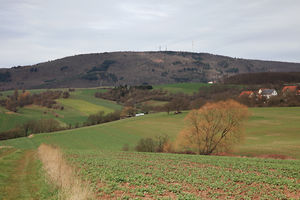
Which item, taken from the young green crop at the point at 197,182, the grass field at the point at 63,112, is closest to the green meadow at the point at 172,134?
the young green crop at the point at 197,182

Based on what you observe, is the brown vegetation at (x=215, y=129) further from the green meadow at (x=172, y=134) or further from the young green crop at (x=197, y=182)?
the young green crop at (x=197, y=182)

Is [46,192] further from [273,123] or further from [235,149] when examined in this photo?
[273,123]

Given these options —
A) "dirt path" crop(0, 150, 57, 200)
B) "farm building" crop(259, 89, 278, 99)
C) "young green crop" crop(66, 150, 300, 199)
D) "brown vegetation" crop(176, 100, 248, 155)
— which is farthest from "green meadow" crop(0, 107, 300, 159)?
"farm building" crop(259, 89, 278, 99)

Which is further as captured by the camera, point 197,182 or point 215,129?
point 215,129

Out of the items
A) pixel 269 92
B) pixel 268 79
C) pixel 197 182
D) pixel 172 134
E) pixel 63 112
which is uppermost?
pixel 268 79

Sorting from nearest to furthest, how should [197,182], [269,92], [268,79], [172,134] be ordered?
[197,182], [172,134], [269,92], [268,79]

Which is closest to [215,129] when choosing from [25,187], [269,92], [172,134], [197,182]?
[172,134]

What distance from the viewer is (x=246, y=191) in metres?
16.8

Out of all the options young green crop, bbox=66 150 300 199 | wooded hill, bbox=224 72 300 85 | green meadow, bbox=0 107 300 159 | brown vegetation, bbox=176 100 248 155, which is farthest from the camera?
wooded hill, bbox=224 72 300 85

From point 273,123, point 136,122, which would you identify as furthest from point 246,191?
point 136,122

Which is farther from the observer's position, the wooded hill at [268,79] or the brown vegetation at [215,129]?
the wooded hill at [268,79]

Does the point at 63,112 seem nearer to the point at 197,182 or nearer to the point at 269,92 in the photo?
the point at 269,92

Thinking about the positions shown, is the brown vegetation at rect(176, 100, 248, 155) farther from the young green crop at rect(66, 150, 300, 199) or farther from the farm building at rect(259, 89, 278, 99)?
the farm building at rect(259, 89, 278, 99)

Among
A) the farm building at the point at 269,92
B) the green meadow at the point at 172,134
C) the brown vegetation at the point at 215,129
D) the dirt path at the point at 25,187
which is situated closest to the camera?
the dirt path at the point at 25,187
